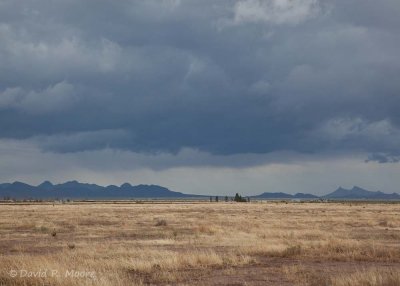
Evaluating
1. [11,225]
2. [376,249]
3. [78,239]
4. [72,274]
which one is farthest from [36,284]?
[11,225]

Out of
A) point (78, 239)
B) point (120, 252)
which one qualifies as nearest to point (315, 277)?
point (120, 252)

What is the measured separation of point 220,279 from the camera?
17719 millimetres

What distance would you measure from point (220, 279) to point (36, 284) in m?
5.72

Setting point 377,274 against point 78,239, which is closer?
point 377,274

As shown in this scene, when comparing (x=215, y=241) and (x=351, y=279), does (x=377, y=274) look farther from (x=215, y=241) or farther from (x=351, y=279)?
(x=215, y=241)

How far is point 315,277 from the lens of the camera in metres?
17.4

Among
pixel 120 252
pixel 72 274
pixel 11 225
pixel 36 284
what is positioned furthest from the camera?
pixel 11 225

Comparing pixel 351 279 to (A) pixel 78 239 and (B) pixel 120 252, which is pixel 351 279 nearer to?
(B) pixel 120 252

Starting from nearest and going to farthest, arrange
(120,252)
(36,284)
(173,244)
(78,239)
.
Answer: (36,284) < (120,252) < (173,244) < (78,239)

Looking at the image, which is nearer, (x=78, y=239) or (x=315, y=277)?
(x=315, y=277)

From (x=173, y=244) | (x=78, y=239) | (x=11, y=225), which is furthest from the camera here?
(x=11, y=225)

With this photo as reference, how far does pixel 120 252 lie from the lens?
24.2 m

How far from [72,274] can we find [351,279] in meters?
8.43

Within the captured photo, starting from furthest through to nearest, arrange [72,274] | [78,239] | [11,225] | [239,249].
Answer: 1. [11,225]
2. [78,239]
3. [239,249]
4. [72,274]
